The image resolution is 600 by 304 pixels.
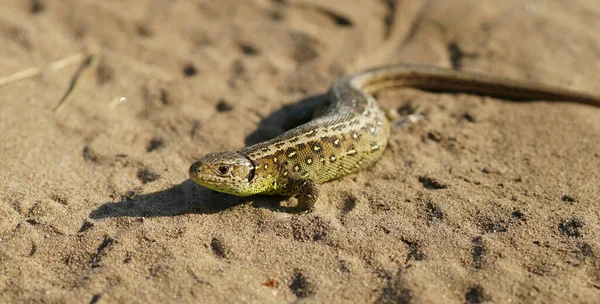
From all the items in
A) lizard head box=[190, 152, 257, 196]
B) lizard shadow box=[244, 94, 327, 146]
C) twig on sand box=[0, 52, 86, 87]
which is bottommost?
twig on sand box=[0, 52, 86, 87]

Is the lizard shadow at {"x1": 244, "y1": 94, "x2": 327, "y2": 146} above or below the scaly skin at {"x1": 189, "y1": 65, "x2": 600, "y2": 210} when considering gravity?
below

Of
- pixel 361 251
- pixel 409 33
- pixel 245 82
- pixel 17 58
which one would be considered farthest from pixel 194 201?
pixel 409 33

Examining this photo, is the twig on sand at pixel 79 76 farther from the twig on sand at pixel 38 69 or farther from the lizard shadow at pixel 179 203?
the lizard shadow at pixel 179 203

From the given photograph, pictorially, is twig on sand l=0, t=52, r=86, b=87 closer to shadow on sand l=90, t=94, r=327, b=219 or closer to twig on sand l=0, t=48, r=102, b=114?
twig on sand l=0, t=48, r=102, b=114

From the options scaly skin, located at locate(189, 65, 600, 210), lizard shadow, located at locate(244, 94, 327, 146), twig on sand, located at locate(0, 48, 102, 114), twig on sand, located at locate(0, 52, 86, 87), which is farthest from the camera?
twig on sand, located at locate(0, 52, 86, 87)

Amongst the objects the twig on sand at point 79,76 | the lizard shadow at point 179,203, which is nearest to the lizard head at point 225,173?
the lizard shadow at point 179,203

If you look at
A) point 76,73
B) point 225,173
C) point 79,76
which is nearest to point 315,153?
point 225,173

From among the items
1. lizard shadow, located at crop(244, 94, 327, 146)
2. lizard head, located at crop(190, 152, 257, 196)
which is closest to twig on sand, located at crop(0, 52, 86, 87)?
lizard shadow, located at crop(244, 94, 327, 146)

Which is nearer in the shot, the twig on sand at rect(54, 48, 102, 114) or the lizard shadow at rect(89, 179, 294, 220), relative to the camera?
the lizard shadow at rect(89, 179, 294, 220)
